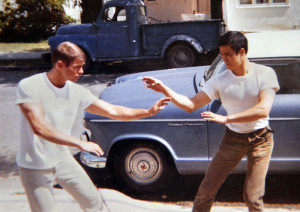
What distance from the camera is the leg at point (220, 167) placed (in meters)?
3.43

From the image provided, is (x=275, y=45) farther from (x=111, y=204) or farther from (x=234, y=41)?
(x=111, y=204)

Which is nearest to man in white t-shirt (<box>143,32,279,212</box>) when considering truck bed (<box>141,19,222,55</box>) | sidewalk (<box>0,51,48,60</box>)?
truck bed (<box>141,19,222,55</box>)

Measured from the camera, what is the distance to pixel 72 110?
9.82 ft

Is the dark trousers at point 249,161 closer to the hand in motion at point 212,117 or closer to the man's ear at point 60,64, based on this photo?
the hand in motion at point 212,117

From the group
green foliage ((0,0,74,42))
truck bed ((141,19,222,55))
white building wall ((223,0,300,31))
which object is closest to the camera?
truck bed ((141,19,222,55))

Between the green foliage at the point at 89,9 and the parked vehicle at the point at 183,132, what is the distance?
11.5 metres

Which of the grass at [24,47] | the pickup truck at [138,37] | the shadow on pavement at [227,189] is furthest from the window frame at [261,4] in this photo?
the shadow on pavement at [227,189]

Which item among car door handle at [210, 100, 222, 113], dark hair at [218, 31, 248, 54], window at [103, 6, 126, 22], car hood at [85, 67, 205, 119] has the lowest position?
car door handle at [210, 100, 222, 113]

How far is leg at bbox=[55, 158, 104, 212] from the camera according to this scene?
3006mm

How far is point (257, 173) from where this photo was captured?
10.9 ft

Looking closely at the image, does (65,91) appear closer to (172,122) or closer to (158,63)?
(172,122)

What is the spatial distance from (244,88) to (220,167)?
680 mm

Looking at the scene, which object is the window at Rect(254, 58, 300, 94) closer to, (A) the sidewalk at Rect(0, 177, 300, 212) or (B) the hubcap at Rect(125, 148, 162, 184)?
(A) the sidewalk at Rect(0, 177, 300, 212)

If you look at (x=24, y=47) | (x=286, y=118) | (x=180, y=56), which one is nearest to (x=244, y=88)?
(x=286, y=118)
